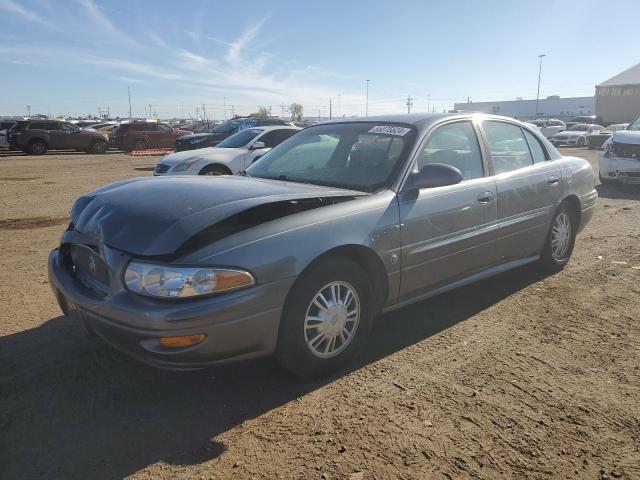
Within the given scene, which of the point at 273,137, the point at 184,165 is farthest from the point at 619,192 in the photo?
the point at 184,165

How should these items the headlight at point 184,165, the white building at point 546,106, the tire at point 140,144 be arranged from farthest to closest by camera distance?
1. the white building at point 546,106
2. the tire at point 140,144
3. the headlight at point 184,165

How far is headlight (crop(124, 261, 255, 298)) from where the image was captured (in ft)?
8.65

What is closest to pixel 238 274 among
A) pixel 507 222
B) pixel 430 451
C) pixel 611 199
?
pixel 430 451

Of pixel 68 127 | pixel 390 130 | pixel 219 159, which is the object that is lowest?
pixel 219 159

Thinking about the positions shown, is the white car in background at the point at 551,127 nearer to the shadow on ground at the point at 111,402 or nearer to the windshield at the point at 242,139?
A: the windshield at the point at 242,139

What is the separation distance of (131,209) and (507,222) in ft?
9.90

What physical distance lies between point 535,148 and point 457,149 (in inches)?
51.2

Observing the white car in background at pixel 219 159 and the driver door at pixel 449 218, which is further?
the white car in background at pixel 219 159

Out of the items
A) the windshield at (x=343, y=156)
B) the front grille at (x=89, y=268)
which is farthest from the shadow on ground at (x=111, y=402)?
the windshield at (x=343, y=156)

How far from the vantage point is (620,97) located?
57438mm

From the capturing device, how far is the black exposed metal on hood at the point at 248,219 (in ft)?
8.97

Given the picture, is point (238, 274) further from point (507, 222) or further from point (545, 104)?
point (545, 104)

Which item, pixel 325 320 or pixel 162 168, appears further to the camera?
pixel 162 168

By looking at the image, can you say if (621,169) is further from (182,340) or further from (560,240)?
(182,340)
